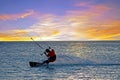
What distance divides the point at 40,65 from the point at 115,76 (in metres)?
12.6

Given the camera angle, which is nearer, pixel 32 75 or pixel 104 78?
pixel 104 78

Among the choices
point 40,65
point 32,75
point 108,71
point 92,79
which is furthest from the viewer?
point 40,65

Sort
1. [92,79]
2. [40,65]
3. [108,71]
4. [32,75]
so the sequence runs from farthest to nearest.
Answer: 1. [40,65]
2. [108,71]
3. [32,75]
4. [92,79]

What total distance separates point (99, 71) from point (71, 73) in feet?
11.6

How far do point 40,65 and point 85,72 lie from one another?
796 cm

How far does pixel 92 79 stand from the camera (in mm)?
33406

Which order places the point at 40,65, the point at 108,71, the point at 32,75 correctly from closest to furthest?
the point at 32,75
the point at 108,71
the point at 40,65

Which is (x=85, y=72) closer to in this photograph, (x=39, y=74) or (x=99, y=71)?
(x=99, y=71)

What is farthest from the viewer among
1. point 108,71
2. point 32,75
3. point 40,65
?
point 40,65

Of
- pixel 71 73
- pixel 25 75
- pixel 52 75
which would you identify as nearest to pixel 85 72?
pixel 71 73

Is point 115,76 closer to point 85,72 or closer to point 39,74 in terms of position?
point 85,72

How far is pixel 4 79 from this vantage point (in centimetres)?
3378

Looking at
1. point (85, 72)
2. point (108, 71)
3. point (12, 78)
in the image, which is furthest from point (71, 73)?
point (12, 78)

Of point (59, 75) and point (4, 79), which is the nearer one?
point (4, 79)
